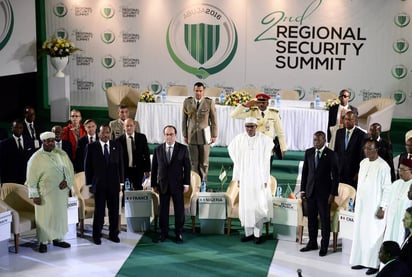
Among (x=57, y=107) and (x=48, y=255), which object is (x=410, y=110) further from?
(x=48, y=255)

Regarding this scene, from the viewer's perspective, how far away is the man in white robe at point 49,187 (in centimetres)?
890

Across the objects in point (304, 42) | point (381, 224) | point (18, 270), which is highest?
point (304, 42)

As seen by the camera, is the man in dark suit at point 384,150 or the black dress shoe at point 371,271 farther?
the man in dark suit at point 384,150

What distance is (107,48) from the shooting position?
17047 millimetres

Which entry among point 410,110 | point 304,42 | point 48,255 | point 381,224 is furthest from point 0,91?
point 381,224

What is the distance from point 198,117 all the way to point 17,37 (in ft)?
18.9

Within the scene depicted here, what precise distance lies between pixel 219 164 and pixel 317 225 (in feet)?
13.1

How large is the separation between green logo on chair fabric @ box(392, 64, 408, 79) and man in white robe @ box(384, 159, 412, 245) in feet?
28.4

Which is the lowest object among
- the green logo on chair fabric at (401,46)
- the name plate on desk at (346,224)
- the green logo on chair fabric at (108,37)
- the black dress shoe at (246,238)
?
the black dress shoe at (246,238)

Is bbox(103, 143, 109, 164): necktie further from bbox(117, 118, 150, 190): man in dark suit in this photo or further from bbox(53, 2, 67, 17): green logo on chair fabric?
bbox(53, 2, 67, 17): green logo on chair fabric

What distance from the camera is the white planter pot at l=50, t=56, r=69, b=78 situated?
52.9ft

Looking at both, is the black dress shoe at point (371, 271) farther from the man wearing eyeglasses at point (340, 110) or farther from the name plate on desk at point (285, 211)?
the man wearing eyeglasses at point (340, 110)

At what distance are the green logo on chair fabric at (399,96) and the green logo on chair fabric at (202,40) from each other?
11.5ft

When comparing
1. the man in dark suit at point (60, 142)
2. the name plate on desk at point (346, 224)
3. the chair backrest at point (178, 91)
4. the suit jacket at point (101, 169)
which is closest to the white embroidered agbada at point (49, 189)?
the suit jacket at point (101, 169)
